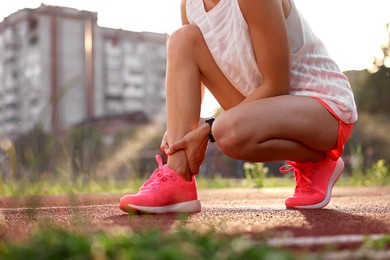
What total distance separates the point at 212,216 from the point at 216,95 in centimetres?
65

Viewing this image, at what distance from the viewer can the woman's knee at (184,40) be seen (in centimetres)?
233

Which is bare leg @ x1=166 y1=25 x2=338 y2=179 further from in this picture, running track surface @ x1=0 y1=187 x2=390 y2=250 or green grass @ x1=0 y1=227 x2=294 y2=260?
green grass @ x1=0 y1=227 x2=294 y2=260

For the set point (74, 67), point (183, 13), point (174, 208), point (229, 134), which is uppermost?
point (74, 67)

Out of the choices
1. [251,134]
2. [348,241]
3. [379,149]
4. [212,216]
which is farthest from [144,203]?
[379,149]

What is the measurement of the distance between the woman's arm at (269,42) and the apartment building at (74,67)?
47.0 meters

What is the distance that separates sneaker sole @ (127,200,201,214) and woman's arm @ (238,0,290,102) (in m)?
0.43

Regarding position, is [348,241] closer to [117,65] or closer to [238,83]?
[238,83]

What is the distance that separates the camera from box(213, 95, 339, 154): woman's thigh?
2.16m

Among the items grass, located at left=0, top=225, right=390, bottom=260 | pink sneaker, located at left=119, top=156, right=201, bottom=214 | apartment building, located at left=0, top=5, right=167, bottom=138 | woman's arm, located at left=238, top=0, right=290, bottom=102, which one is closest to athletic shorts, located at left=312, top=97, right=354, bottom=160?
woman's arm, located at left=238, top=0, right=290, bottom=102

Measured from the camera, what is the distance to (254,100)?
7.27ft

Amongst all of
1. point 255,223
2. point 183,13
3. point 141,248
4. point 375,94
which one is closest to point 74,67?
point 375,94

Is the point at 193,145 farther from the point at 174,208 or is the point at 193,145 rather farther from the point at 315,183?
the point at 315,183

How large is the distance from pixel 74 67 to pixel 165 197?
57.6m

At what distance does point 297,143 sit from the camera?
89.3 inches
